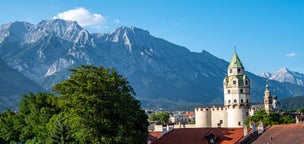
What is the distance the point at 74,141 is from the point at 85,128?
9.34 meters

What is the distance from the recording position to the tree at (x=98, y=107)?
61.7 meters

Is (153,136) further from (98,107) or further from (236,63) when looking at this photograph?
(98,107)

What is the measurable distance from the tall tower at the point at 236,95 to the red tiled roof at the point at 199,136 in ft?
125

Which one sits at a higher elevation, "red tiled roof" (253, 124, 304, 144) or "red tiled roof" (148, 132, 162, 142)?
"red tiled roof" (148, 132, 162, 142)

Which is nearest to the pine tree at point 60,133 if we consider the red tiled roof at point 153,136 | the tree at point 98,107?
the tree at point 98,107

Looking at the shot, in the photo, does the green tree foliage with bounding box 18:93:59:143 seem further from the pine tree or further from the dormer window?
the dormer window

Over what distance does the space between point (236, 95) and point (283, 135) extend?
60.1 metres

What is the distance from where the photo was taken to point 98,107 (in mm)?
63438

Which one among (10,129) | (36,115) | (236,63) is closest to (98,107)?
(36,115)

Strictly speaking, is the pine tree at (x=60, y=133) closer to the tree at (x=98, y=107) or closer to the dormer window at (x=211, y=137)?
the tree at (x=98, y=107)

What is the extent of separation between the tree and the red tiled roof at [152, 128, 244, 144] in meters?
12.6

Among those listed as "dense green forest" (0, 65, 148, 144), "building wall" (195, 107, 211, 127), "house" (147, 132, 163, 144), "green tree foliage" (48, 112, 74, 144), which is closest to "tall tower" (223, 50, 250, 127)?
"building wall" (195, 107, 211, 127)

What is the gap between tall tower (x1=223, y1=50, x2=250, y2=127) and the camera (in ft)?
391

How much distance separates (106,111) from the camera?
63.5 m
